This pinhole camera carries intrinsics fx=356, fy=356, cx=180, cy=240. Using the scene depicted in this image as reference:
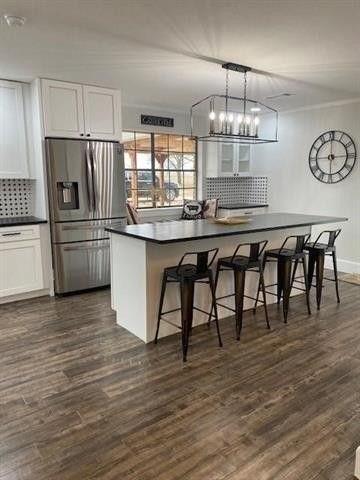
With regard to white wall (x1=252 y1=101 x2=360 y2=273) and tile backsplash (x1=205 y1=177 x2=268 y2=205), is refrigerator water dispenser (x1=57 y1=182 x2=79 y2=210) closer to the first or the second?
tile backsplash (x1=205 y1=177 x2=268 y2=205)

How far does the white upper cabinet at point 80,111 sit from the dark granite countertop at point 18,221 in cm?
100

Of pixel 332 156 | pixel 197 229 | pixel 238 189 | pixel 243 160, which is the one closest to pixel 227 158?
pixel 243 160

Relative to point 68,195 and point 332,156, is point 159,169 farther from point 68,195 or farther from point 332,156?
point 332,156

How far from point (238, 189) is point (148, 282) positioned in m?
4.50

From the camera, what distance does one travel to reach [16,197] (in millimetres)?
4488

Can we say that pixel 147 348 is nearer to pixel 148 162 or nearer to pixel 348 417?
pixel 348 417

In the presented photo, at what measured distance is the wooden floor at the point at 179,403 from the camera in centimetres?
180

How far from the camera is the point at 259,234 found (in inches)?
152

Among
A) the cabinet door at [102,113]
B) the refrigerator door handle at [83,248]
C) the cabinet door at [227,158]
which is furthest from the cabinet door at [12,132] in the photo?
the cabinet door at [227,158]

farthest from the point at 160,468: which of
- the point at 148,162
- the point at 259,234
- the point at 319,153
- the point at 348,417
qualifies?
the point at 319,153

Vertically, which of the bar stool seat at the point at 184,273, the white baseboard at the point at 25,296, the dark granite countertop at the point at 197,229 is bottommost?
the white baseboard at the point at 25,296

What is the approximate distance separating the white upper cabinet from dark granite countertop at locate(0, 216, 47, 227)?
1000 millimetres

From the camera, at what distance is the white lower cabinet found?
402 cm

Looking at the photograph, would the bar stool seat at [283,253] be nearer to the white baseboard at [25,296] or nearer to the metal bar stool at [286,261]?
the metal bar stool at [286,261]
